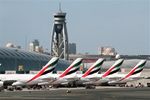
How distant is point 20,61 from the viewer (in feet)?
573

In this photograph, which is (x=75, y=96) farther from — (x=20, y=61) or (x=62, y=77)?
(x=20, y=61)

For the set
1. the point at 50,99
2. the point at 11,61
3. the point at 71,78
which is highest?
the point at 11,61

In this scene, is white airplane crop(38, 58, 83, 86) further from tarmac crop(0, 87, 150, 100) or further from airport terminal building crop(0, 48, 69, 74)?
airport terminal building crop(0, 48, 69, 74)

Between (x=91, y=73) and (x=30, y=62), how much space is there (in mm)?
52461

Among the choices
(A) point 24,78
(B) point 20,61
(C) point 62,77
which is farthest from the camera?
(B) point 20,61

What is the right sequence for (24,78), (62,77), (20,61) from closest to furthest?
(24,78) < (62,77) < (20,61)

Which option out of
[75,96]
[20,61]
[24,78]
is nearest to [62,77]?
[24,78]

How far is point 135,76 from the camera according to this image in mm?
137625

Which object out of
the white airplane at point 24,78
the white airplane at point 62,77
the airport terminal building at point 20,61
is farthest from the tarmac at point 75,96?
the airport terminal building at point 20,61

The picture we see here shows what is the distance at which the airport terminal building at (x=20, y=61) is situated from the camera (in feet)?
550

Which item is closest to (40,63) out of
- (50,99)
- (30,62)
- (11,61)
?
(30,62)

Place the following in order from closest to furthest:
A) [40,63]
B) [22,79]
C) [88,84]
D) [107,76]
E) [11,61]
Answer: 1. [22,79]
2. [88,84]
3. [107,76]
4. [11,61]
5. [40,63]

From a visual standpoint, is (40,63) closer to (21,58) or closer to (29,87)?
(21,58)

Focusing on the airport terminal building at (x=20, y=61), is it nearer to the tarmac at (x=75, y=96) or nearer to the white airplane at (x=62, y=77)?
the white airplane at (x=62, y=77)
